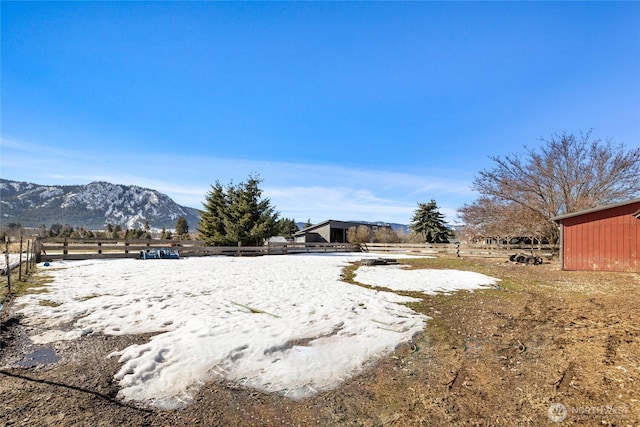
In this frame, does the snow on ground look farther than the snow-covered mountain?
No

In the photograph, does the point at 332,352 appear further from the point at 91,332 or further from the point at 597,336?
the point at 597,336

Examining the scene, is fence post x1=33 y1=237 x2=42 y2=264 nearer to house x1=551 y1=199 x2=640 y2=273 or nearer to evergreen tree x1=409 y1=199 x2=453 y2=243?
house x1=551 y1=199 x2=640 y2=273

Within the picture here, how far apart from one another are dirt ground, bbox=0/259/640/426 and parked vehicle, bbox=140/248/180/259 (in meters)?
11.6

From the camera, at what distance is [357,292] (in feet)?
25.5

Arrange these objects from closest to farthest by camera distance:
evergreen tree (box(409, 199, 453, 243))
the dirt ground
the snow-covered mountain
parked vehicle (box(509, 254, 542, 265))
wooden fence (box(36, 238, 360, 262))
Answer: the dirt ground → wooden fence (box(36, 238, 360, 262)) → parked vehicle (box(509, 254, 542, 265)) → evergreen tree (box(409, 199, 453, 243)) → the snow-covered mountain

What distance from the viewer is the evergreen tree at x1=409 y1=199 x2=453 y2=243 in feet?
121

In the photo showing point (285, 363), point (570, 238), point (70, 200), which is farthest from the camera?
point (70, 200)

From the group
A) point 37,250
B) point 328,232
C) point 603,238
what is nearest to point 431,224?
point 328,232

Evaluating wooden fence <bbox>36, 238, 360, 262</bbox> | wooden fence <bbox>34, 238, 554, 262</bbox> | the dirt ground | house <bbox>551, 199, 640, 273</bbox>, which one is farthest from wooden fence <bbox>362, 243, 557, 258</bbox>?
the dirt ground

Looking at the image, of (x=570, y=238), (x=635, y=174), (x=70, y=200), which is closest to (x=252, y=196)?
(x=570, y=238)

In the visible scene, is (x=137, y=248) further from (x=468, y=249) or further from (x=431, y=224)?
(x=431, y=224)

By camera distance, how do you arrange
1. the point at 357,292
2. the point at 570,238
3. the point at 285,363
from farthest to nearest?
the point at 570,238
the point at 357,292
the point at 285,363

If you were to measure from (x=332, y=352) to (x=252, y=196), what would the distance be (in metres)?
21.2

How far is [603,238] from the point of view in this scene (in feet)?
40.4
